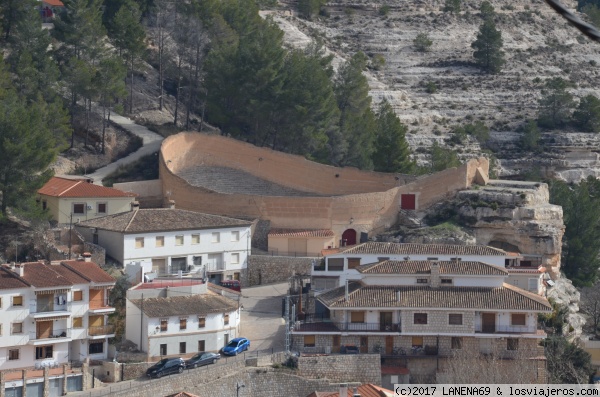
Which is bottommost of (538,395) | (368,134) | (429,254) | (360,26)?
(538,395)

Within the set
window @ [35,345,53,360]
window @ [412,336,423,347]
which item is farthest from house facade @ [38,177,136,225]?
window @ [412,336,423,347]

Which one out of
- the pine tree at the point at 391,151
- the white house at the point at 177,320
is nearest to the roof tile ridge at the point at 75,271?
the white house at the point at 177,320

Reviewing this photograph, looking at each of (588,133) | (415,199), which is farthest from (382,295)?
(588,133)

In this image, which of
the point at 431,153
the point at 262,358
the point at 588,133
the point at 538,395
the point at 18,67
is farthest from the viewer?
the point at 588,133

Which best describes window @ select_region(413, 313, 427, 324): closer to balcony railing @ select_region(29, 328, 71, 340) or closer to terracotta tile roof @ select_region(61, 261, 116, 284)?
terracotta tile roof @ select_region(61, 261, 116, 284)

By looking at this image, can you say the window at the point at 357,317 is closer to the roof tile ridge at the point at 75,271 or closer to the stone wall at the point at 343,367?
the stone wall at the point at 343,367

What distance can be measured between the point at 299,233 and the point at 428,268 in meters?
9.00

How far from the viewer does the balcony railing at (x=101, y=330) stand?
54.6 meters

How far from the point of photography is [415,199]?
231 feet

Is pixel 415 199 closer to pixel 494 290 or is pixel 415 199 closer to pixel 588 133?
pixel 494 290

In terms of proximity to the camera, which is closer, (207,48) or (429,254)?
(429,254)

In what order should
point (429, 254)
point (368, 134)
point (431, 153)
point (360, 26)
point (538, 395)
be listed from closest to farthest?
1. point (538, 395)
2. point (429, 254)
3. point (368, 134)
4. point (431, 153)
5. point (360, 26)

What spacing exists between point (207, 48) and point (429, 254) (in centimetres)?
2317

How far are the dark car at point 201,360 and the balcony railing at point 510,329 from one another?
9.18 metres
